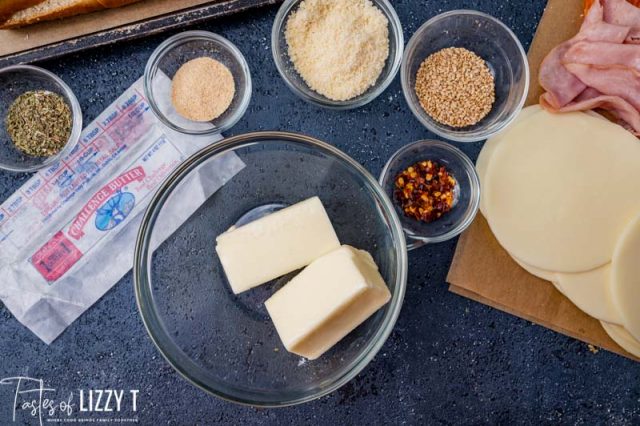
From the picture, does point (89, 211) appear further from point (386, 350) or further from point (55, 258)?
point (386, 350)

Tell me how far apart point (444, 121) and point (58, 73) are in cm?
94

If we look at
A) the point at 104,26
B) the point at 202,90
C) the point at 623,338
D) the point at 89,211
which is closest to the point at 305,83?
the point at 202,90

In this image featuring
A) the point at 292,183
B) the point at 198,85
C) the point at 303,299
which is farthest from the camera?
the point at 198,85

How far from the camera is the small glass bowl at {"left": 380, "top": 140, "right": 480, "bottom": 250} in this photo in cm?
136

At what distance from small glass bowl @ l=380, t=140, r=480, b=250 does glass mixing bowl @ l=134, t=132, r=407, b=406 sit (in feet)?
0.52

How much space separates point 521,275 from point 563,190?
224 millimetres

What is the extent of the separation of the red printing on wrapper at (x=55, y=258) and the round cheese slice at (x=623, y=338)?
1.29 m

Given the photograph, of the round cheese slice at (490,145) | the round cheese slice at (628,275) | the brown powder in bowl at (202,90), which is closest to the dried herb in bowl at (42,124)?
the brown powder in bowl at (202,90)

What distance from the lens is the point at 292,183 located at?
1271mm

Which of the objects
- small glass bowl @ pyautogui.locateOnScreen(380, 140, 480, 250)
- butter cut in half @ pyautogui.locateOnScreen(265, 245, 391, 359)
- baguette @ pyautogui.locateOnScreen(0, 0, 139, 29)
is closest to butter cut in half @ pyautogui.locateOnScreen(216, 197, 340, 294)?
butter cut in half @ pyautogui.locateOnScreen(265, 245, 391, 359)

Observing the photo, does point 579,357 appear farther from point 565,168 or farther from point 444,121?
point 444,121

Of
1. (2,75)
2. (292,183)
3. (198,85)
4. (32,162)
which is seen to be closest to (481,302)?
(292,183)

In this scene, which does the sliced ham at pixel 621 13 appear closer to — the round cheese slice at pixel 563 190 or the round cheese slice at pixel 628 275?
the round cheese slice at pixel 563 190

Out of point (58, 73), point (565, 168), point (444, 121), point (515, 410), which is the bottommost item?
point (515, 410)
